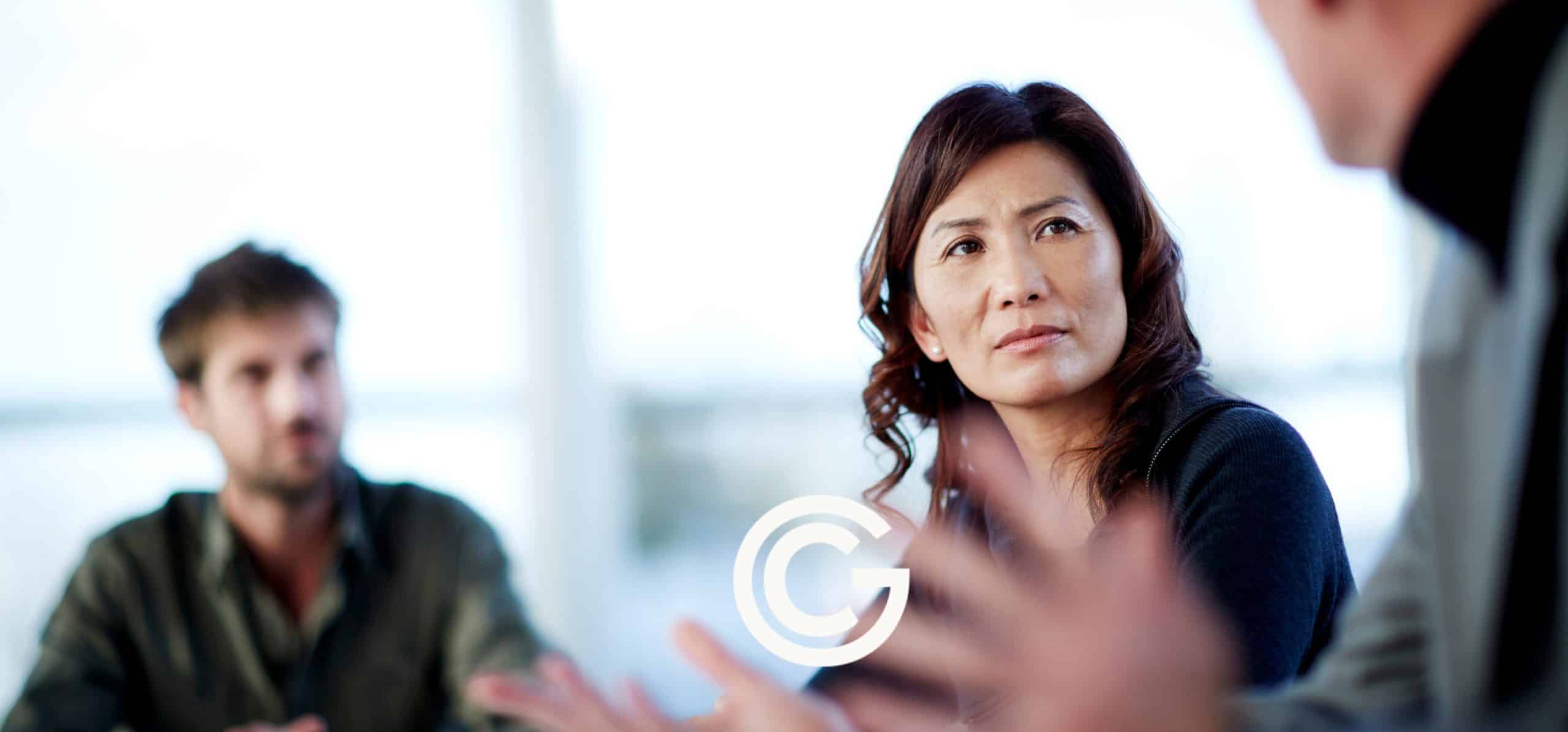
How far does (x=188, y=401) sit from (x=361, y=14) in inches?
46.8

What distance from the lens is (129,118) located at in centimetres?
240

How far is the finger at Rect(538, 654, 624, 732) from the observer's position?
0.66 metres

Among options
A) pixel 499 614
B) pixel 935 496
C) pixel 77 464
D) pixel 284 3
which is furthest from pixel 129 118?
pixel 935 496

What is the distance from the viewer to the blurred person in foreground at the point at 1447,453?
0.44 metres

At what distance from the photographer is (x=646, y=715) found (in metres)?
0.66

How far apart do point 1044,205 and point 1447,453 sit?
1.08 feet

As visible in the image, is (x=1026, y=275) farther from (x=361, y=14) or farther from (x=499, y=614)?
(x=361, y=14)

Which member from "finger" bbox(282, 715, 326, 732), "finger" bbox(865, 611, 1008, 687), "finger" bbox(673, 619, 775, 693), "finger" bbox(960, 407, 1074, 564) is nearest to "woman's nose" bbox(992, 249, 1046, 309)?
→ "finger" bbox(960, 407, 1074, 564)

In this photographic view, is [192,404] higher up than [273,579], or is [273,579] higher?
[192,404]

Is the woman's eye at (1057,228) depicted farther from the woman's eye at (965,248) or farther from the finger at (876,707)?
the finger at (876,707)

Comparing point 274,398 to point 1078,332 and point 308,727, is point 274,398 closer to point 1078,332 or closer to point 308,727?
point 308,727

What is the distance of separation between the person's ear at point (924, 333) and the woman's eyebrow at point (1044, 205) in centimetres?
11

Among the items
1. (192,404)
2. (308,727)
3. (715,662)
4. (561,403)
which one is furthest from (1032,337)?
(561,403)

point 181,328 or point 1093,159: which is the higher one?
point 1093,159
